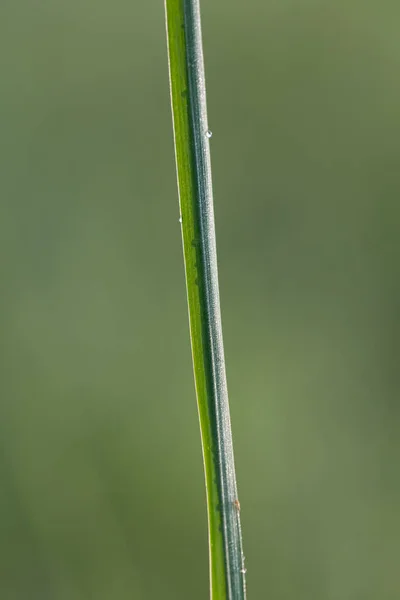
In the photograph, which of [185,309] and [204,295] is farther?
[185,309]

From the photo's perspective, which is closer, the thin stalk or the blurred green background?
the thin stalk

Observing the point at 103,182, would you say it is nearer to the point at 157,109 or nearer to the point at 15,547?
the point at 157,109

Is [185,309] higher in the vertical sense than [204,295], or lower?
lower

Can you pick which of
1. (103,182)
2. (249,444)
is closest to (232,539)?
(249,444)
